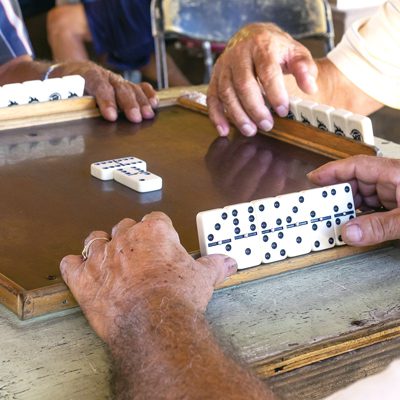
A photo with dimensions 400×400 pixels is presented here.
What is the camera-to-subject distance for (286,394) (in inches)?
41.8

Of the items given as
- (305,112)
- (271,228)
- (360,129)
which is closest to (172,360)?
A: (271,228)

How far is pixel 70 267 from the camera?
45.7 inches

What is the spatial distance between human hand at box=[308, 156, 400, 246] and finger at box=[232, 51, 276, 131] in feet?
1.23

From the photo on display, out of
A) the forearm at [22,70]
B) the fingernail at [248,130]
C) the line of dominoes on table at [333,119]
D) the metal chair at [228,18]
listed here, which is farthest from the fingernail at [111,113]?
the metal chair at [228,18]

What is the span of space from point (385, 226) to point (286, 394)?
365 millimetres

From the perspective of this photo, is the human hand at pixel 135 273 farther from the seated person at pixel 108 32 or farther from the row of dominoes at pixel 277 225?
the seated person at pixel 108 32

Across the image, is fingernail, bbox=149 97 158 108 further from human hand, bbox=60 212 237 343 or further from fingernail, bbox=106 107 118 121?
human hand, bbox=60 212 237 343

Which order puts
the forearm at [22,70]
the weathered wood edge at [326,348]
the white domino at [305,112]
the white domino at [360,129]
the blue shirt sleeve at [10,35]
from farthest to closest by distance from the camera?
the blue shirt sleeve at [10,35]
the forearm at [22,70]
the white domino at [305,112]
the white domino at [360,129]
the weathered wood edge at [326,348]

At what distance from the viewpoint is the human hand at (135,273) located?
1070 millimetres

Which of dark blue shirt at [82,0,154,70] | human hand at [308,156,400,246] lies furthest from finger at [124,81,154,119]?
dark blue shirt at [82,0,154,70]

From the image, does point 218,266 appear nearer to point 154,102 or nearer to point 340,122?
point 340,122

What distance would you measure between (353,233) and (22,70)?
1.64 m

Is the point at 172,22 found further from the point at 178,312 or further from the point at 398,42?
the point at 178,312

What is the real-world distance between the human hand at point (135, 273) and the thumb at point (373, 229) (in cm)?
21
